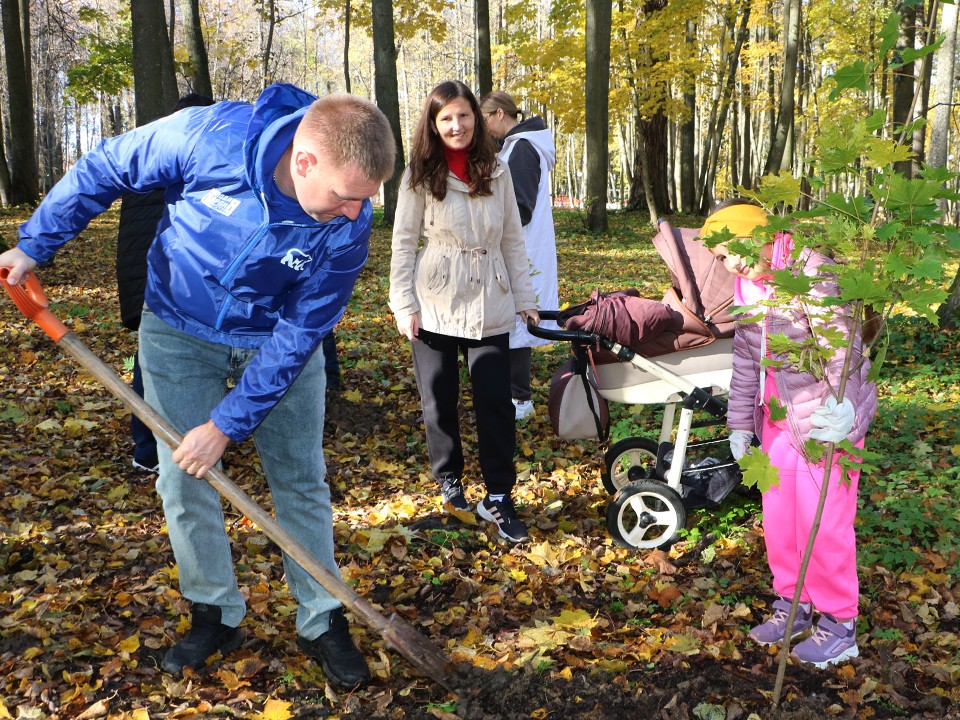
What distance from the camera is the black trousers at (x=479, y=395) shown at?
13.7 feet

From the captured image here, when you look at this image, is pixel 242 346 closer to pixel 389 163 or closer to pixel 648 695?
pixel 389 163

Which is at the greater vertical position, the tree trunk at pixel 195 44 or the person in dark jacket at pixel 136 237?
the tree trunk at pixel 195 44

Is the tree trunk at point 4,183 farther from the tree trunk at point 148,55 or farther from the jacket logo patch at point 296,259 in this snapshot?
the jacket logo patch at point 296,259

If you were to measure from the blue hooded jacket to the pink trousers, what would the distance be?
187cm

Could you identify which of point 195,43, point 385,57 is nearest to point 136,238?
point 385,57

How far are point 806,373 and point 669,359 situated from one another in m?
1.19

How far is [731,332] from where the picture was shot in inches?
164

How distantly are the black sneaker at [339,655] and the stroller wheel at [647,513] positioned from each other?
1.66 meters

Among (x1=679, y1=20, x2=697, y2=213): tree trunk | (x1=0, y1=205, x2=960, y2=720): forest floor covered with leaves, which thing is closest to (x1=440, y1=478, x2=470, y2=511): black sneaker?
(x1=0, y1=205, x2=960, y2=720): forest floor covered with leaves

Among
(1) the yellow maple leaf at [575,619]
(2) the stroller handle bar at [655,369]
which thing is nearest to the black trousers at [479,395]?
(2) the stroller handle bar at [655,369]

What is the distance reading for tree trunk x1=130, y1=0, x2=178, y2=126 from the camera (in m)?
9.46

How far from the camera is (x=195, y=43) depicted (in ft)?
43.0

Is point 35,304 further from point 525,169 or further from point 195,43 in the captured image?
point 195,43

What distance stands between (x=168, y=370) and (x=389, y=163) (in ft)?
3.64
